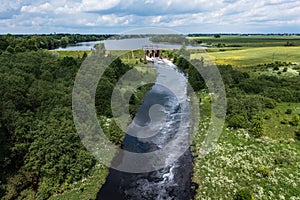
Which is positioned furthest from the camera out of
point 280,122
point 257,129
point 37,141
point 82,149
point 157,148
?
point 280,122

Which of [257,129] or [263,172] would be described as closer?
[263,172]

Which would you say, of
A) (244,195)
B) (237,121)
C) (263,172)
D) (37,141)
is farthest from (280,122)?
(37,141)

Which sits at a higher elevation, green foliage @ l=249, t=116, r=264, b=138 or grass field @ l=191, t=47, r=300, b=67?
grass field @ l=191, t=47, r=300, b=67

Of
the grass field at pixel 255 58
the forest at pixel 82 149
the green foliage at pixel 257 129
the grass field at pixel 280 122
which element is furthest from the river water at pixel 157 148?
the grass field at pixel 255 58

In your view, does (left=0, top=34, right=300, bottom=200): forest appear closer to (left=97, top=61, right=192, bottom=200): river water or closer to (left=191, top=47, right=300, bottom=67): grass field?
(left=97, top=61, right=192, bottom=200): river water

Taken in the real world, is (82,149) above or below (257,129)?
below

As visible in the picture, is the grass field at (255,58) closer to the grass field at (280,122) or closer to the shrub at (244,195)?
the grass field at (280,122)

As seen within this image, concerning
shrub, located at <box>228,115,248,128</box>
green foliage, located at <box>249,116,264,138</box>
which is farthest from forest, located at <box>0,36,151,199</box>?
green foliage, located at <box>249,116,264,138</box>

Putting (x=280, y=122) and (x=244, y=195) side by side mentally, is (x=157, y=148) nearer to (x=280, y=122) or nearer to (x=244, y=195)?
(x=244, y=195)

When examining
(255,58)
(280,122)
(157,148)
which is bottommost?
(157,148)

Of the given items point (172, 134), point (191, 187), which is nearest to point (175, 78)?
point (172, 134)
